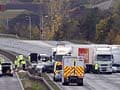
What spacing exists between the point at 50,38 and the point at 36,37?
530cm

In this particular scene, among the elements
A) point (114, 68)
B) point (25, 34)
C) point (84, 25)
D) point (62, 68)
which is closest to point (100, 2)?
point (25, 34)

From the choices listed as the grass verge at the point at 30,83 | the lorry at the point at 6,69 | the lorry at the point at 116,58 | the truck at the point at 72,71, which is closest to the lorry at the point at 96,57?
the lorry at the point at 116,58

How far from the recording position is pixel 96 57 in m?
69.6

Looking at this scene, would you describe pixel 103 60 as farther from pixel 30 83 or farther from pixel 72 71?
pixel 72 71

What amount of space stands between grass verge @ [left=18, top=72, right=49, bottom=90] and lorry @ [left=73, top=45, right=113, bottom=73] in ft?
27.2

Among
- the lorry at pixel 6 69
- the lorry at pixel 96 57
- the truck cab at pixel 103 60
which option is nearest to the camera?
the lorry at pixel 6 69

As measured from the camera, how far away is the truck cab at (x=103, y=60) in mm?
68812

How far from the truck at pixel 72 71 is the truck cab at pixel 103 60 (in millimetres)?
16048

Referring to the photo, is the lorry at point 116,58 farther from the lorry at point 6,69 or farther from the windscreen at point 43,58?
the lorry at point 6,69

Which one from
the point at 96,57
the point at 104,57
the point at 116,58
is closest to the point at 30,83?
the point at 96,57

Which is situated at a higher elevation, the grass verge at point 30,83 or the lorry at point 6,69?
the lorry at point 6,69

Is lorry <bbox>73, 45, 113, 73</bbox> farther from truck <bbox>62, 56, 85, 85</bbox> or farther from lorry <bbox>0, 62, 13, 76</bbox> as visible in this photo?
truck <bbox>62, 56, 85, 85</bbox>

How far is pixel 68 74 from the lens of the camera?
52312 millimetres

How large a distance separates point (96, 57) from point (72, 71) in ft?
57.6
